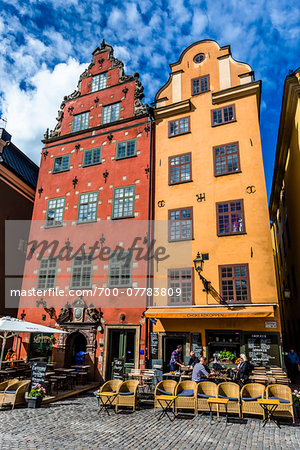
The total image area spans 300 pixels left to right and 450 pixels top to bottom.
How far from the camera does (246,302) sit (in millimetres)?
14312

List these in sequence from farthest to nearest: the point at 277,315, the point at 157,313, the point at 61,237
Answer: the point at 61,237, the point at 157,313, the point at 277,315

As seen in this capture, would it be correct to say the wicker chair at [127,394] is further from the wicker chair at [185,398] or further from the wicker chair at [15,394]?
the wicker chair at [15,394]

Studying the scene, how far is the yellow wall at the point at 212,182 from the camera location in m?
15.1

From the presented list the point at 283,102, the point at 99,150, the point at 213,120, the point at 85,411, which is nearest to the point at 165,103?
the point at 213,120

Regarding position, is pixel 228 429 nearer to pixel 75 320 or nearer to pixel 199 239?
pixel 199 239

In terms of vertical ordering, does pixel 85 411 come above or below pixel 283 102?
below

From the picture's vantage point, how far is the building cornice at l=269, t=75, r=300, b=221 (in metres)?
15.9

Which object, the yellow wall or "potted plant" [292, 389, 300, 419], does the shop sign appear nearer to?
the yellow wall

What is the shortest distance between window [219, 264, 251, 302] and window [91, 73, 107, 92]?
1543 centimetres

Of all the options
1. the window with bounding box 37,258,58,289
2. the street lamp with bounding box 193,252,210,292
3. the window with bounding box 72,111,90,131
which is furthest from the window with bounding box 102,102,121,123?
the street lamp with bounding box 193,252,210,292

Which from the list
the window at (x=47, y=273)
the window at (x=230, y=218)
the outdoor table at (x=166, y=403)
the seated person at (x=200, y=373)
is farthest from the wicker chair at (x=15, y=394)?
the window at (x=230, y=218)

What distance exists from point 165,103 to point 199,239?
A: 9263 millimetres

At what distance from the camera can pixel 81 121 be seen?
22.7 metres

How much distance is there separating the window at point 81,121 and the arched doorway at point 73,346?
43.9 ft
